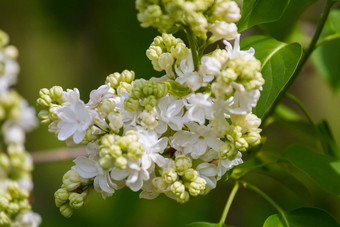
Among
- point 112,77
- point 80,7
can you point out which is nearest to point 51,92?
point 112,77

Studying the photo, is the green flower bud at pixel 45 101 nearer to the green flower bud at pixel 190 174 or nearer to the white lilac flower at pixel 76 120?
the white lilac flower at pixel 76 120

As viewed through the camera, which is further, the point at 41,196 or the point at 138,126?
the point at 41,196

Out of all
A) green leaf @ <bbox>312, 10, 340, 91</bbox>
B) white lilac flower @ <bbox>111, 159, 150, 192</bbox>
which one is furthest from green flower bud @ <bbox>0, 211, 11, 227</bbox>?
green leaf @ <bbox>312, 10, 340, 91</bbox>

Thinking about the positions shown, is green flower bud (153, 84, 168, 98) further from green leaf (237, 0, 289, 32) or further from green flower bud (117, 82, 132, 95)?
green leaf (237, 0, 289, 32)

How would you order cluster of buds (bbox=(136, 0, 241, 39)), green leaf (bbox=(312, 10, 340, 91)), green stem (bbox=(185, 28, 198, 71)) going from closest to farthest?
cluster of buds (bbox=(136, 0, 241, 39)) < green stem (bbox=(185, 28, 198, 71)) < green leaf (bbox=(312, 10, 340, 91))

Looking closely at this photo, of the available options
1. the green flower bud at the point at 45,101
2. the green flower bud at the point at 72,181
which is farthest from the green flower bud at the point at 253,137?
the green flower bud at the point at 45,101

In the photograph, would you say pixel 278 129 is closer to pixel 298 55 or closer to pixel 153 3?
pixel 298 55

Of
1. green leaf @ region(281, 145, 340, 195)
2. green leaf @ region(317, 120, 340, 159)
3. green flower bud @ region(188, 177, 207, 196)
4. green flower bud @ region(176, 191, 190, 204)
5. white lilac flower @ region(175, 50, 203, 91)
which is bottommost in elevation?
green leaf @ region(317, 120, 340, 159)

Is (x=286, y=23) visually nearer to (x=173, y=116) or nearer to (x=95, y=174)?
(x=173, y=116)
